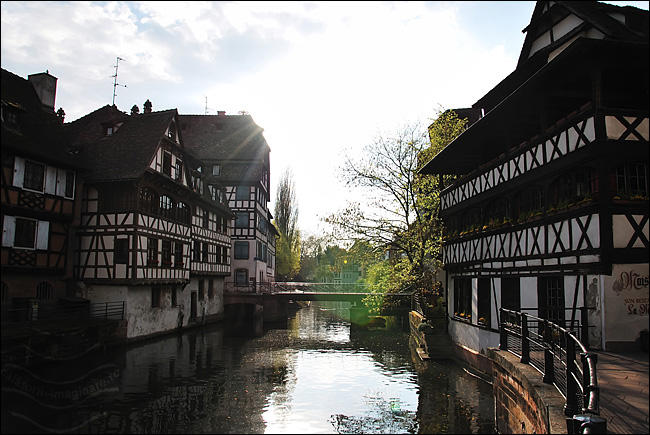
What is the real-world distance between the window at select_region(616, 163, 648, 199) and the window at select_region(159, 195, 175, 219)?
23.3 m

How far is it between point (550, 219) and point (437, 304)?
1192 centimetres

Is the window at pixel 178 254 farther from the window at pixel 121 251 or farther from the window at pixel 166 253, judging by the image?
the window at pixel 121 251

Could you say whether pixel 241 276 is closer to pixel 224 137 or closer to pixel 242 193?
pixel 242 193

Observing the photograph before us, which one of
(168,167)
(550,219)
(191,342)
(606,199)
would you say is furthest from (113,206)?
(606,199)

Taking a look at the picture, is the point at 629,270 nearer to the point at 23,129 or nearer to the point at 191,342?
the point at 191,342

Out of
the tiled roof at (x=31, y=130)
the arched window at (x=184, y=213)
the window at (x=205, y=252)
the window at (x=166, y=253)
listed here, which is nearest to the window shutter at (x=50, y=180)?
the tiled roof at (x=31, y=130)

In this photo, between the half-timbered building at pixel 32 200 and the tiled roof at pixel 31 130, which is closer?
the half-timbered building at pixel 32 200

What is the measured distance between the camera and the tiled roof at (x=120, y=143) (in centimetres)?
2697

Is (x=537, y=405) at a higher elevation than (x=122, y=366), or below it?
higher

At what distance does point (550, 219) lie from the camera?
14.6 meters

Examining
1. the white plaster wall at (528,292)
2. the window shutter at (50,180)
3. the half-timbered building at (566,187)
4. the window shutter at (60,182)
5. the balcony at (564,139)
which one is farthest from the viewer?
the window shutter at (60,182)

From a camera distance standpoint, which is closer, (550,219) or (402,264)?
(550,219)

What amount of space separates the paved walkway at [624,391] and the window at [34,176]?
72.9 ft

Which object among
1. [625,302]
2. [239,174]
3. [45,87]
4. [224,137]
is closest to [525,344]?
[625,302]
